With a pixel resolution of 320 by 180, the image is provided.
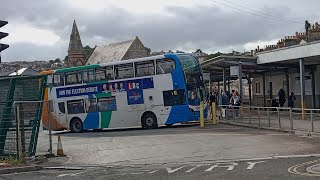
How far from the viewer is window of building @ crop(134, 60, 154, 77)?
25344 mm

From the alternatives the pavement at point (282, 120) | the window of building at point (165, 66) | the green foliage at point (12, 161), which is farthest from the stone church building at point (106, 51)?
the green foliage at point (12, 161)

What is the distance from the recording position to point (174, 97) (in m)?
25.2

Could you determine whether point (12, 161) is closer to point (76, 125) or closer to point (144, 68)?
point (144, 68)

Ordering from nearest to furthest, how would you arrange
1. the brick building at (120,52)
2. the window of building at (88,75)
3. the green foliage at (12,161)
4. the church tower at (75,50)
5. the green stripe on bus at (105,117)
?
the green foliage at (12,161), the green stripe on bus at (105,117), the window of building at (88,75), the brick building at (120,52), the church tower at (75,50)

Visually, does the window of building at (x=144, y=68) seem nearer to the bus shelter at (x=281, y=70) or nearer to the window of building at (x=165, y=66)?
the window of building at (x=165, y=66)

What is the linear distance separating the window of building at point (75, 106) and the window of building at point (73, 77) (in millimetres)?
1114

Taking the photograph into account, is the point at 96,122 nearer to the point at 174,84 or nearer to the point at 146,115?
the point at 146,115

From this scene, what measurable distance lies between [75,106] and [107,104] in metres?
2.17

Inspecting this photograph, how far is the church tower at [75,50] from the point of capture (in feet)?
292

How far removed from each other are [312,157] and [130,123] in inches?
587

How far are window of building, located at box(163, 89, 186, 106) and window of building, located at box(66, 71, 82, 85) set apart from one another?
5.30 metres

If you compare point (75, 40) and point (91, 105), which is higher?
point (75, 40)

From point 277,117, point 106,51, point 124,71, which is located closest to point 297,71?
point 124,71

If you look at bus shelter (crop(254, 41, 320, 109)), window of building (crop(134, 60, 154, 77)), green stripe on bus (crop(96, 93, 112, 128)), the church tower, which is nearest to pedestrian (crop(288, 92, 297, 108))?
bus shelter (crop(254, 41, 320, 109))
